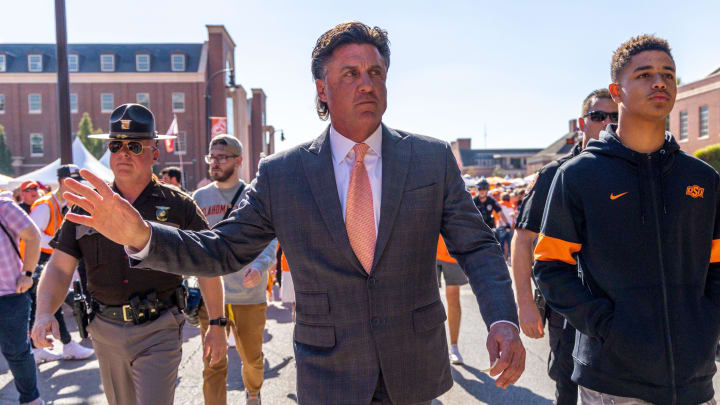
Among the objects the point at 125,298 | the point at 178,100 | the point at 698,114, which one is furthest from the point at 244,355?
the point at 178,100

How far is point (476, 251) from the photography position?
2.39 m

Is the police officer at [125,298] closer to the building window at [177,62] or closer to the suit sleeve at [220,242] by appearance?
the suit sleeve at [220,242]

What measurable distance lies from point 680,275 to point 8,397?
5.84 m

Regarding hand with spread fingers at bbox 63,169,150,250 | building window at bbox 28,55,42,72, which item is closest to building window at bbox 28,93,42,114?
building window at bbox 28,55,42,72

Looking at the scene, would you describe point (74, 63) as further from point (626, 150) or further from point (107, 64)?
point (626, 150)

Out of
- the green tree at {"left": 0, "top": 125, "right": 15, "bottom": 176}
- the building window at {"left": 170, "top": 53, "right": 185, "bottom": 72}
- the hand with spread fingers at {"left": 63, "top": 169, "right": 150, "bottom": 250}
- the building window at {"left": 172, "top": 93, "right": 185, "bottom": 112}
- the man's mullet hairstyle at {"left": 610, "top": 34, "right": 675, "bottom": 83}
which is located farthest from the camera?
the building window at {"left": 170, "top": 53, "right": 185, "bottom": 72}

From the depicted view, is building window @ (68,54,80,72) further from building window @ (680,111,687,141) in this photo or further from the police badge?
the police badge

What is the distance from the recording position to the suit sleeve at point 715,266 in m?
2.50

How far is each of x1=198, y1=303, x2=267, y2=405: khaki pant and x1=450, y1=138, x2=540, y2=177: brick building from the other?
91.2 m

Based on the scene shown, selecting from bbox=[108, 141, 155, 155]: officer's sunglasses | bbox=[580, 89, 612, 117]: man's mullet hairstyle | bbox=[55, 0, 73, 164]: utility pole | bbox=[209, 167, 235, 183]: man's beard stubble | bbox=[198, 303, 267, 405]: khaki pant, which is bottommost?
bbox=[198, 303, 267, 405]: khaki pant

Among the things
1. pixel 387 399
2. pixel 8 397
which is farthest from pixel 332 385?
pixel 8 397

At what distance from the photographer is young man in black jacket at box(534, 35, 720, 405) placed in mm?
2393

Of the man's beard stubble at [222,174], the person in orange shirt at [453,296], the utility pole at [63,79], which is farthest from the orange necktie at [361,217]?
the utility pole at [63,79]

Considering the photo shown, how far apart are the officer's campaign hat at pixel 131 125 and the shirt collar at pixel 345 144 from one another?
1439 millimetres
